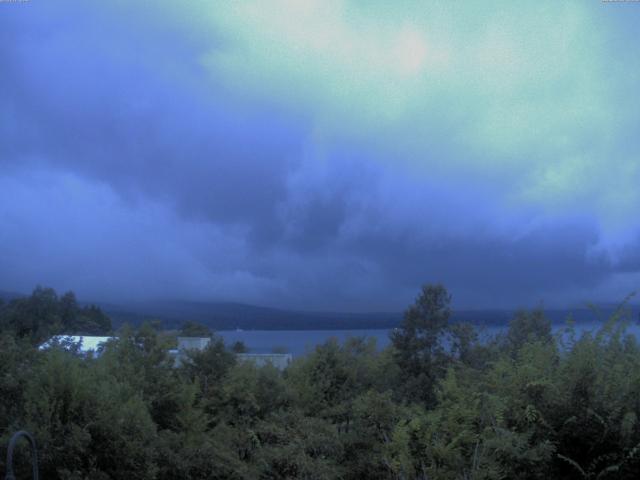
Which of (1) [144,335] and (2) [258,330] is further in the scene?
(2) [258,330]

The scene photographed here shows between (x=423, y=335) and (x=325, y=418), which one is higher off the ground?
(x=423, y=335)

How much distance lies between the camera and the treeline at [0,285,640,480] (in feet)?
19.5

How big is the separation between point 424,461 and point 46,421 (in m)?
3.94

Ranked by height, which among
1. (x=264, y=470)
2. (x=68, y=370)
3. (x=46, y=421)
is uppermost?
(x=68, y=370)

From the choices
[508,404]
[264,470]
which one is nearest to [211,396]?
[264,470]

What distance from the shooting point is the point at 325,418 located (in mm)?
10117

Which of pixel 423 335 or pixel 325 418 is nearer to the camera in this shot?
pixel 325 418

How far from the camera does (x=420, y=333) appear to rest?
1230 centimetres

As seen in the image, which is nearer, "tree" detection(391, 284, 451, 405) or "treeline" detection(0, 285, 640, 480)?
"treeline" detection(0, 285, 640, 480)

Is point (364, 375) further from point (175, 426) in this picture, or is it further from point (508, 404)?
point (508, 404)

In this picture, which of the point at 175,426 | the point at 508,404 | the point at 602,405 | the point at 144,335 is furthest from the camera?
the point at 144,335

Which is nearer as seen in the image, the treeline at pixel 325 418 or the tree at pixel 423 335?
the treeline at pixel 325 418

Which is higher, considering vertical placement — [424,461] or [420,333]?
[420,333]

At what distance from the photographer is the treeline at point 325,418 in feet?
19.5
